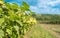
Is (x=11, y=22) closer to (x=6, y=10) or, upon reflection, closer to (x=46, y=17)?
(x=6, y=10)

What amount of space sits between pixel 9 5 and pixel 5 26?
0.48 m

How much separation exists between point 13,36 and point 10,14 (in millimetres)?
535

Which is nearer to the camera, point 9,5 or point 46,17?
point 9,5

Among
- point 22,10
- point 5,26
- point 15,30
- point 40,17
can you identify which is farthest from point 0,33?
point 40,17

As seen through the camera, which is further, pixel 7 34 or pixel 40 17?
pixel 40 17

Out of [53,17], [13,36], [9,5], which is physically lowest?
[53,17]

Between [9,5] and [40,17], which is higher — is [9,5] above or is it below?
above

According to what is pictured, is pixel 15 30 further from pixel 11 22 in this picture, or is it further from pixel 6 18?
pixel 6 18

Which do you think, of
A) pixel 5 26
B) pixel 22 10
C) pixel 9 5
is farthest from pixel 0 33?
pixel 22 10

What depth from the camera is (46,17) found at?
100000 mm

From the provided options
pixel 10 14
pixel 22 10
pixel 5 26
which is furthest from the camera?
pixel 22 10

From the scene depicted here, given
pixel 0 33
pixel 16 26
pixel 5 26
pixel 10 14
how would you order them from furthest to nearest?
pixel 16 26
pixel 10 14
pixel 5 26
pixel 0 33

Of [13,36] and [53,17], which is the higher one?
[13,36]

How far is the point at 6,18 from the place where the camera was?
182 inches
